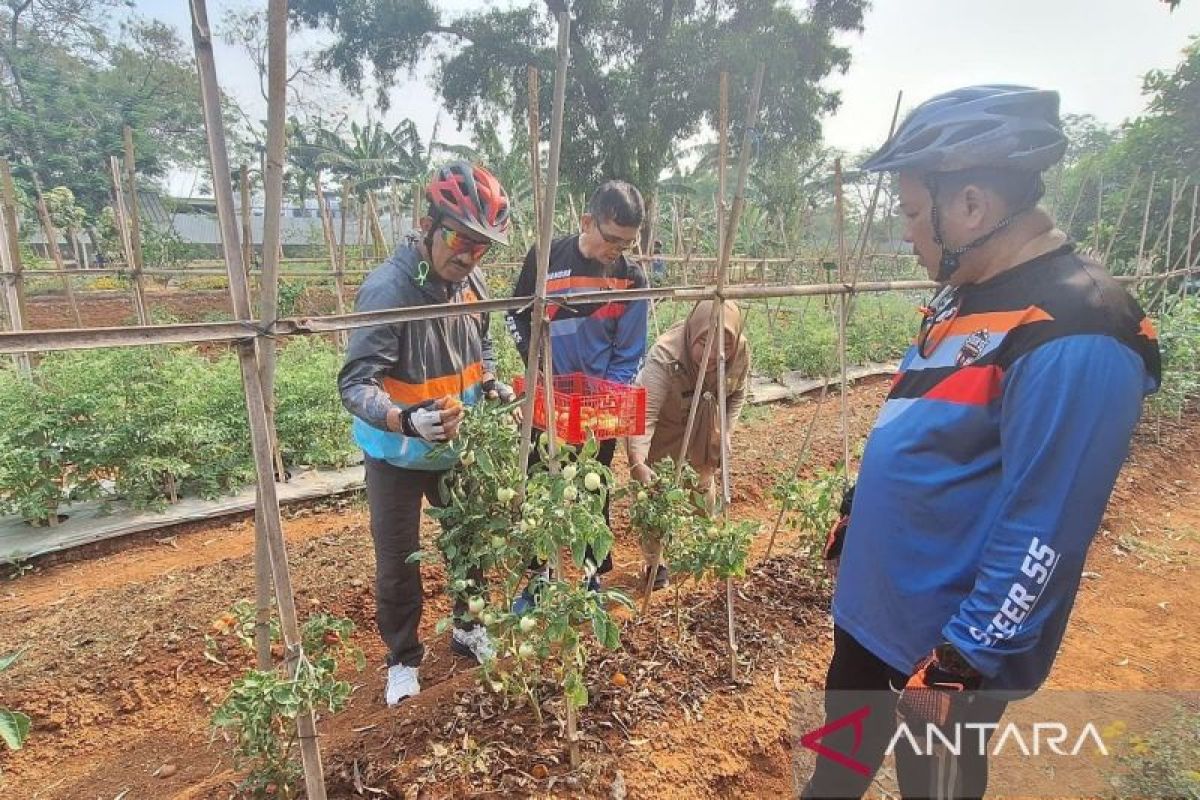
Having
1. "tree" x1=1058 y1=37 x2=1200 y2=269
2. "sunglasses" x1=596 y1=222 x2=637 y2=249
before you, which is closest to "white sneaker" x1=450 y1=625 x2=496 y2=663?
"sunglasses" x1=596 y1=222 x2=637 y2=249

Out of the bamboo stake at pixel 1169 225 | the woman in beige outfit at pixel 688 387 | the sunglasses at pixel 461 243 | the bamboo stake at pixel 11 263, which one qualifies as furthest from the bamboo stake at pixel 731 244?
the bamboo stake at pixel 1169 225

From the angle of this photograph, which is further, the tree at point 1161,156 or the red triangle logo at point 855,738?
the tree at point 1161,156

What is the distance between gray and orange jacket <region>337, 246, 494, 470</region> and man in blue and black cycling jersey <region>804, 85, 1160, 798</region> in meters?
1.31

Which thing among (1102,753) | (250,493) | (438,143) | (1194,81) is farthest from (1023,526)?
(438,143)

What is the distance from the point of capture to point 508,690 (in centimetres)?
215

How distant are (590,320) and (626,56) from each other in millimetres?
17216

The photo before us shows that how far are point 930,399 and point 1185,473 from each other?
20.1ft

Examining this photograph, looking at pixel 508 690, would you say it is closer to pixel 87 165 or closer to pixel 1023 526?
pixel 1023 526

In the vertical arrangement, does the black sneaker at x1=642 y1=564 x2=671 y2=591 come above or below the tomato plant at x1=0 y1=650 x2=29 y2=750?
below

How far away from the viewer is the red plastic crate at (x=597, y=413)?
2488 mm

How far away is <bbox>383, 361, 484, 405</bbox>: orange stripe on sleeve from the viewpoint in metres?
2.20

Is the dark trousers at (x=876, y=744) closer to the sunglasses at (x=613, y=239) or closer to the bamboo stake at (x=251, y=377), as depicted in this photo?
the bamboo stake at (x=251, y=377)

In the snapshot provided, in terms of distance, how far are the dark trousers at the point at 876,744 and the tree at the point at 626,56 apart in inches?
652

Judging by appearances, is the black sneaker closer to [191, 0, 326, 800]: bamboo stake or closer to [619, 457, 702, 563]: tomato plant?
[619, 457, 702, 563]: tomato plant
